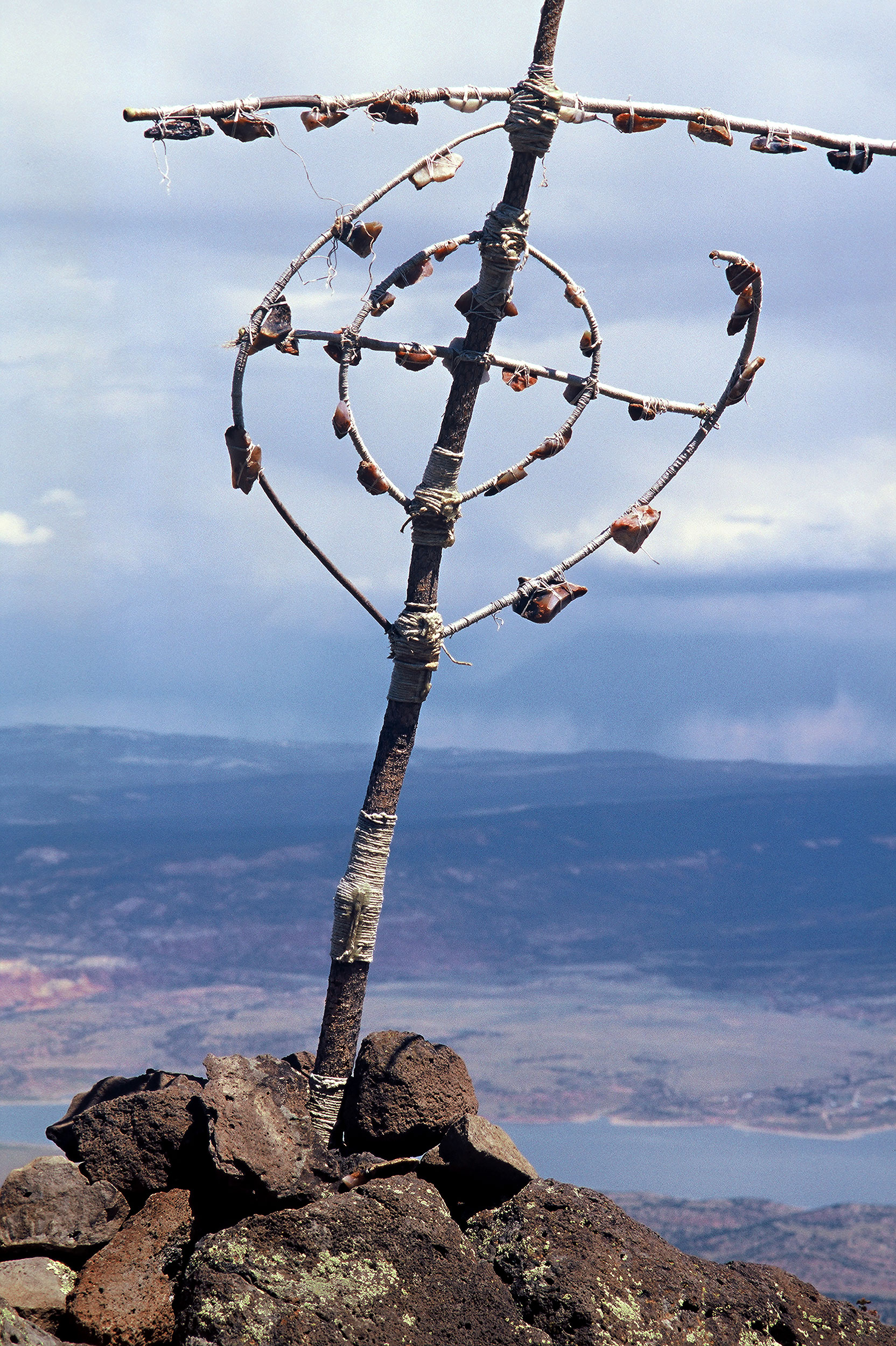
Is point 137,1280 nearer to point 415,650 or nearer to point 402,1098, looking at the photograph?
point 402,1098

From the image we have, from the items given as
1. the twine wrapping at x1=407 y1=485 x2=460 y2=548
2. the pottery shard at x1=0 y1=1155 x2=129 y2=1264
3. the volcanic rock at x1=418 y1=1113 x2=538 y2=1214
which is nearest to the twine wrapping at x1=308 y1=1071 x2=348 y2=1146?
the volcanic rock at x1=418 y1=1113 x2=538 y2=1214

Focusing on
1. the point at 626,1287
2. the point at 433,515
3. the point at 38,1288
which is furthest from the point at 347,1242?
the point at 433,515

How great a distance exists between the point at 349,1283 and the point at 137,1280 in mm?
1581

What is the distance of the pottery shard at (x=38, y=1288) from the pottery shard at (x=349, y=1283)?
734mm

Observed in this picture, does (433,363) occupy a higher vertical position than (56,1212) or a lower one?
higher

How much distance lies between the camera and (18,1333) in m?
6.37

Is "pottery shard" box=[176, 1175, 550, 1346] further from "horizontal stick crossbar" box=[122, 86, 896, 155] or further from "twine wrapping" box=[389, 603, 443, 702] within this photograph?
"horizontal stick crossbar" box=[122, 86, 896, 155]

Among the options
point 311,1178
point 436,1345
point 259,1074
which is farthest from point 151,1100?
point 436,1345

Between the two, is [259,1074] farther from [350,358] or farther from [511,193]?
Result: [511,193]

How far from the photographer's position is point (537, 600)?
9.82 m

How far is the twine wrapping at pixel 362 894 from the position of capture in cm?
948

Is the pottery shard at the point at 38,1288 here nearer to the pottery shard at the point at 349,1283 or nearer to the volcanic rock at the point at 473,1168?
the pottery shard at the point at 349,1283

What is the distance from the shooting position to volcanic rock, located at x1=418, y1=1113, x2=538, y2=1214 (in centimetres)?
803

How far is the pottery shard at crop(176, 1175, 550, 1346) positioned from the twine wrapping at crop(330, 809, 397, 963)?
2262 millimetres
